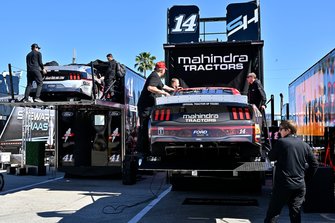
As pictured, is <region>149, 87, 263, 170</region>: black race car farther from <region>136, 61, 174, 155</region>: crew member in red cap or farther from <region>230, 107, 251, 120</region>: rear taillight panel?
<region>136, 61, 174, 155</region>: crew member in red cap

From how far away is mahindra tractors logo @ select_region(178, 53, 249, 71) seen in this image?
11.0 meters

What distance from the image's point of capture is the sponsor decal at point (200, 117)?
7.25m

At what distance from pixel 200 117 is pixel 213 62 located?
4.18m

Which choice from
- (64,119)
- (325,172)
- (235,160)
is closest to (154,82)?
(235,160)

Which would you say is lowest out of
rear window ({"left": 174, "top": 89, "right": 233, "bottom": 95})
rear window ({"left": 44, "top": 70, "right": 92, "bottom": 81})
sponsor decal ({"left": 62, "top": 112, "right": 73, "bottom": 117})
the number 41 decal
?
sponsor decal ({"left": 62, "top": 112, "right": 73, "bottom": 117})

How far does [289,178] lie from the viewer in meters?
5.60

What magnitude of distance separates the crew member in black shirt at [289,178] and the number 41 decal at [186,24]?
6.97 metres

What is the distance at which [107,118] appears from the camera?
13305 millimetres

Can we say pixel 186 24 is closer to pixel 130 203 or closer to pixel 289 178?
pixel 130 203

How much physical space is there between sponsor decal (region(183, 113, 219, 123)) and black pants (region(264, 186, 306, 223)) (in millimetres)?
1882

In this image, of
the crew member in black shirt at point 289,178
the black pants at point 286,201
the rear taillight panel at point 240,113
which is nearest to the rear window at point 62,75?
the rear taillight panel at point 240,113

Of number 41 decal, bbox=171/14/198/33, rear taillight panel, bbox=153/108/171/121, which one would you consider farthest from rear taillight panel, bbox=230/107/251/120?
number 41 decal, bbox=171/14/198/33

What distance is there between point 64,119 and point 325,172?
8.40m

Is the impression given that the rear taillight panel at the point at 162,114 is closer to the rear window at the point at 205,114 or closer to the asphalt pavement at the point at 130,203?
the rear window at the point at 205,114
